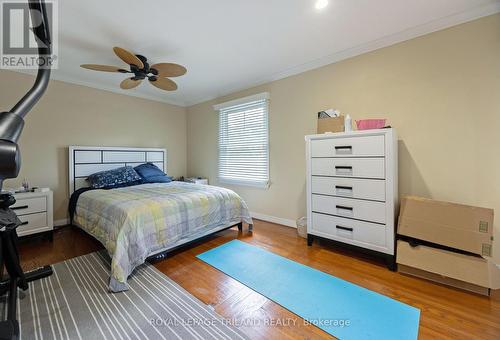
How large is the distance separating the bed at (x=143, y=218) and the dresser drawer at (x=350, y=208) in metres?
1.03

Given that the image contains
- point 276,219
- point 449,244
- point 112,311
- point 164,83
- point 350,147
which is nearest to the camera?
point 112,311

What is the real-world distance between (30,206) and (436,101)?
4660 mm

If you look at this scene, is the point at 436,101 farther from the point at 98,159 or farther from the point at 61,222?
the point at 61,222

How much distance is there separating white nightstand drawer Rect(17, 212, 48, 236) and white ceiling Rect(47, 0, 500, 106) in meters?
1.99

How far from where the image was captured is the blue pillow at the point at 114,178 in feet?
11.0

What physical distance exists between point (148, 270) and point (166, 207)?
606 mm

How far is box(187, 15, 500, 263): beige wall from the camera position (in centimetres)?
200

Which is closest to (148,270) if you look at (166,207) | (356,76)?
(166,207)

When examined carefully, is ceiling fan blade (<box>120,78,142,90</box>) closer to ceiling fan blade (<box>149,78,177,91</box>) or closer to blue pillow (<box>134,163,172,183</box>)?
ceiling fan blade (<box>149,78,177,91</box>)

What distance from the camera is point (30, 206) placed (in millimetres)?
2697

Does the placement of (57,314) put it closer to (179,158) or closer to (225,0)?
(225,0)

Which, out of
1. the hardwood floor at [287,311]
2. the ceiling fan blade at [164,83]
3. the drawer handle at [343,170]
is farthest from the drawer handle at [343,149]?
the ceiling fan blade at [164,83]

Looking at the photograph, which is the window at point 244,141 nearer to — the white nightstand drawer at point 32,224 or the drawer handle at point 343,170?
the drawer handle at point 343,170

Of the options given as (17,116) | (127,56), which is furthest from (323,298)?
(127,56)
